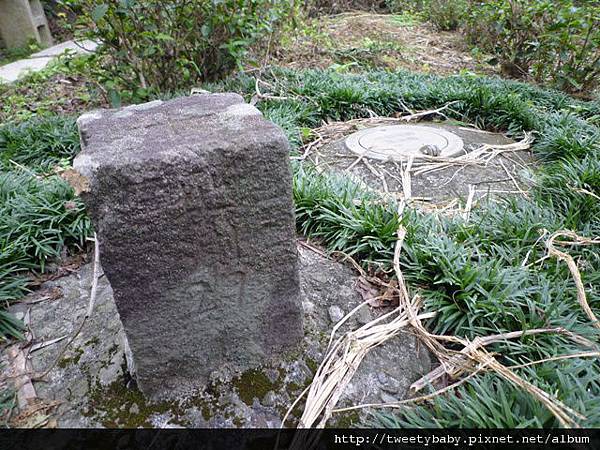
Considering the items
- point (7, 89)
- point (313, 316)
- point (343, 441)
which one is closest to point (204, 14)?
point (7, 89)

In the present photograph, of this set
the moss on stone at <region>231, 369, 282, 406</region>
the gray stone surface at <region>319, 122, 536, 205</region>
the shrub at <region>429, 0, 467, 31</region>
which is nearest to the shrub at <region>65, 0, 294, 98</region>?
the gray stone surface at <region>319, 122, 536, 205</region>

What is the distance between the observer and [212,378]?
1562 mm

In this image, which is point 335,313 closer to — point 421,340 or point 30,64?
point 421,340

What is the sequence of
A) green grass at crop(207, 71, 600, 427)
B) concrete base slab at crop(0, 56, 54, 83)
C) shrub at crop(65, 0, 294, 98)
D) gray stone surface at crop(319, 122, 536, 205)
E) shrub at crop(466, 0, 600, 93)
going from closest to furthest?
green grass at crop(207, 71, 600, 427)
gray stone surface at crop(319, 122, 536, 205)
shrub at crop(65, 0, 294, 98)
shrub at crop(466, 0, 600, 93)
concrete base slab at crop(0, 56, 54, 83)

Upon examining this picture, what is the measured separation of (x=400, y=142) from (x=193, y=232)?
260 centimetres

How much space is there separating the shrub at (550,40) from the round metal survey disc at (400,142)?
6.57 feet

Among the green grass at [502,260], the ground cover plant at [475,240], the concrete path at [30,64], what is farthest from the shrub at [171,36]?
the concrete path at [30,64]

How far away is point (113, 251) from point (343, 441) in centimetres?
96

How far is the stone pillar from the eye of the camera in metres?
6.48

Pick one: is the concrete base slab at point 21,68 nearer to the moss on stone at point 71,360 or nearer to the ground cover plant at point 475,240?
the ground cover plant at point 475,240

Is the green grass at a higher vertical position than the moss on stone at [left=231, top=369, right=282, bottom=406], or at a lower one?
higher

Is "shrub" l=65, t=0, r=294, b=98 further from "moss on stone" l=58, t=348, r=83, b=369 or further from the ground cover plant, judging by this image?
"moss on stone" l=58, t=348, r=83, b=369

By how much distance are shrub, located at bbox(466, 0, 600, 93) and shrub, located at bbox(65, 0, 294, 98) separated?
9.24ft

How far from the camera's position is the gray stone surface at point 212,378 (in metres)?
1.46
